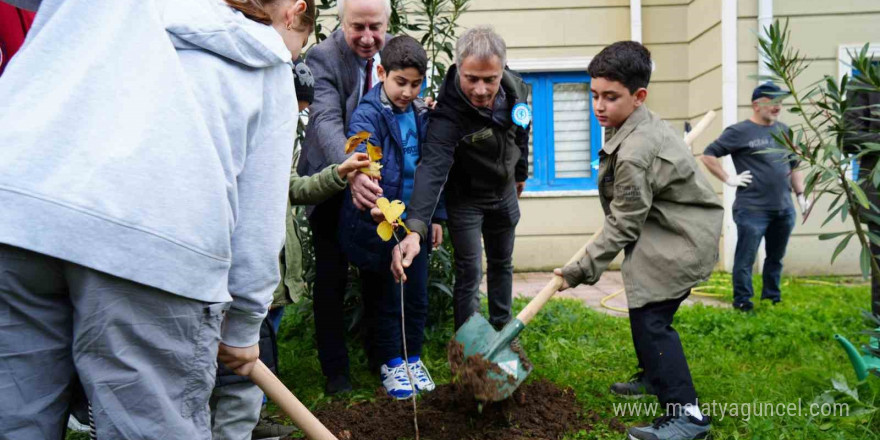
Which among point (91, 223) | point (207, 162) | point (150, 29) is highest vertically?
point (150, 29)

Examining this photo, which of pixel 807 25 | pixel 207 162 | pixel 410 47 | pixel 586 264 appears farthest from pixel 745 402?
pixel 807 25

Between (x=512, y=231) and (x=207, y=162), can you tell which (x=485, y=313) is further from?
(x=207, y=162)

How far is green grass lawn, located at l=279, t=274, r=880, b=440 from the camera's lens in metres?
2.89

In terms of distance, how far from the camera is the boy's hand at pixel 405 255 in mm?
2808

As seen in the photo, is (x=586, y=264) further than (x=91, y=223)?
Yes

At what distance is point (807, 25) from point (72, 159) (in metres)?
7.23

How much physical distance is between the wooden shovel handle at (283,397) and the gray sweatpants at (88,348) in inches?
15.2

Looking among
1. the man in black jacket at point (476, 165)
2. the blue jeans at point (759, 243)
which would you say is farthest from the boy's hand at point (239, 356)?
the blue jeans at point (759, 243)

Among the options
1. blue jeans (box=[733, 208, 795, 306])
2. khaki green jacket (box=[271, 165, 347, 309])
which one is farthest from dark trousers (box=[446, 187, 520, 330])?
blue jeans (box=[733, 208, 795, 306])

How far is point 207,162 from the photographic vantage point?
148 cm

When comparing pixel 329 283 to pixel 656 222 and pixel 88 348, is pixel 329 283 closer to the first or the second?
pixel 656 222

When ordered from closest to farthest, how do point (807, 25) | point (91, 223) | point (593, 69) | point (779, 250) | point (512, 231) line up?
point (91, 223)
point (593, 69)
point (512, 231)
point (779, 250)
point (807, 25)

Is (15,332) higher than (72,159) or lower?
lower

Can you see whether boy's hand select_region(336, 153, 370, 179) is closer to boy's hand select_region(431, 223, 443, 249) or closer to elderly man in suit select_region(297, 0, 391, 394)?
elderly man in suit select_region(297, 0, 391, 394)
